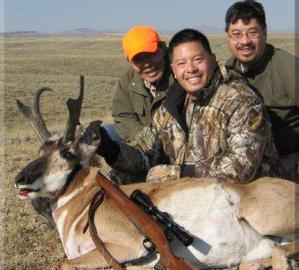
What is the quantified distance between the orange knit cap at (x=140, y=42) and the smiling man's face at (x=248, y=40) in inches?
37.0

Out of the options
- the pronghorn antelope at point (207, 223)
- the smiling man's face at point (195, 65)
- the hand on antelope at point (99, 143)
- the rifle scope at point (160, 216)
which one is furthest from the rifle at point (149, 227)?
the smiling man's face at point (195, 65)

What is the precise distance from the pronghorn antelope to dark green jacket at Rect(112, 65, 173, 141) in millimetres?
2239

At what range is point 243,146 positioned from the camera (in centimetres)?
498

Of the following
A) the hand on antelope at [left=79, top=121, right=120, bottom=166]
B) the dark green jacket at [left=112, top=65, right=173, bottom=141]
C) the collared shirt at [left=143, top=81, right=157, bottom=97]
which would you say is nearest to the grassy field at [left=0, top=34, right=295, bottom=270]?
the hand on antelope at [left=79, top=121, right=120, bottom=166]

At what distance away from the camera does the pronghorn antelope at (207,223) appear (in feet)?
14.8

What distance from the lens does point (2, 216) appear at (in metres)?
7.12

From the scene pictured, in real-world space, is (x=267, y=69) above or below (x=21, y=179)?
above

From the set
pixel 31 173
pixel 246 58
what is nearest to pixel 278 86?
pixel 246 58

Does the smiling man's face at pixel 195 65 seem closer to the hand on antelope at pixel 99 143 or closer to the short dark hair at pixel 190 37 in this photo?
the short dark hair at pixel 190 37

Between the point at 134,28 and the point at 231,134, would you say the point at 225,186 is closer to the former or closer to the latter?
the point at 231,134

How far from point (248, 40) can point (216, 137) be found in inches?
61.4

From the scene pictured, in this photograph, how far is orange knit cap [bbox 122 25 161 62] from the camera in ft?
22.3

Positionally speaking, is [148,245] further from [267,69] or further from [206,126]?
[267,69]

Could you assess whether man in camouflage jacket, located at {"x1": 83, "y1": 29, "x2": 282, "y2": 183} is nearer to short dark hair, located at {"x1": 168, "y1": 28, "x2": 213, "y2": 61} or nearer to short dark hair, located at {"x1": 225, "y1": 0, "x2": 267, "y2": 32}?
short dark hair, located at {"x1": 168, "y1": 28, "x2": 213, "y2": 61}
